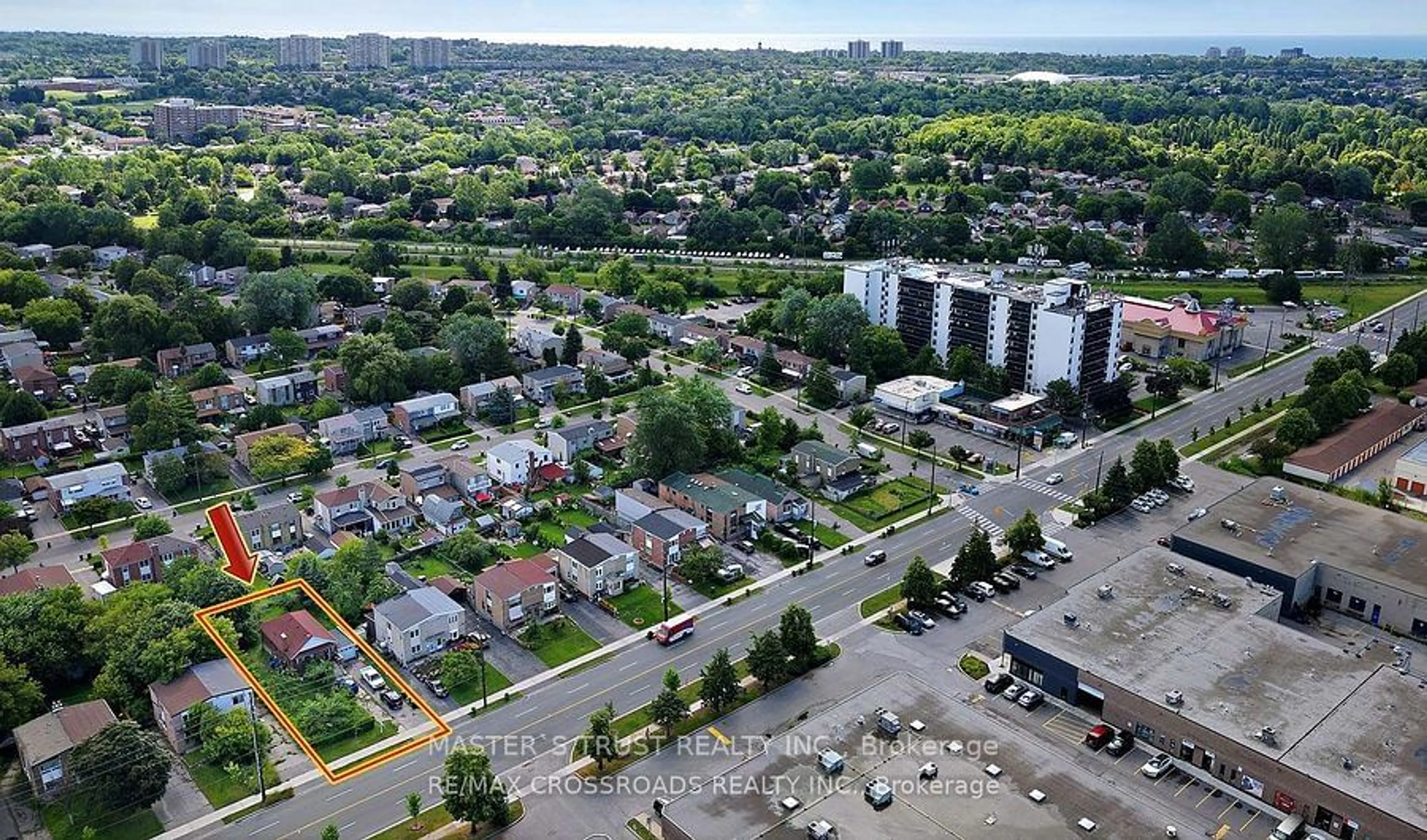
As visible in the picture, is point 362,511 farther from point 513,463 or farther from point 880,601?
point 880,601

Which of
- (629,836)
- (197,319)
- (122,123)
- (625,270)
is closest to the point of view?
(629,836)

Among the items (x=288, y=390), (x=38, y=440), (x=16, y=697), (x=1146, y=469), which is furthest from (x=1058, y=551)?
(x=38, y=440)

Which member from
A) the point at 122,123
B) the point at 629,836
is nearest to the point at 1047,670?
the point at 629,836

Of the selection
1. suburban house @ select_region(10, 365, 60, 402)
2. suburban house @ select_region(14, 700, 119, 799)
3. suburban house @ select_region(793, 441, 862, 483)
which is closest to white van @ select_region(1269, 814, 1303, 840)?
suburban house @ select_region(793, 441, 862, 483)

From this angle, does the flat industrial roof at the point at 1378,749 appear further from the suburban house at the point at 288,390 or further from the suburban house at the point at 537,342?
the suburban house at the point at 288,390

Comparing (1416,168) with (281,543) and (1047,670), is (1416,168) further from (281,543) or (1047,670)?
(281,543)

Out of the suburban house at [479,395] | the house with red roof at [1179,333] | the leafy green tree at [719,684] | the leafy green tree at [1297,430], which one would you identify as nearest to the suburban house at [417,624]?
the leafy green tree at [719,684]
